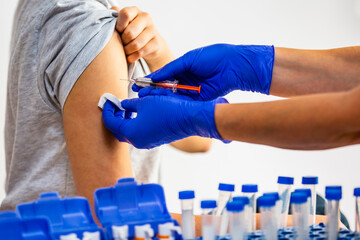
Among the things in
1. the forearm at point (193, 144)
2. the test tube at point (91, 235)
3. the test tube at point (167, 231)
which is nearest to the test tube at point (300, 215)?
the test tube at point (167, 231)

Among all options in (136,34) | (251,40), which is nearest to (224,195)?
(136,34)

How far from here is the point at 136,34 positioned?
136 cm

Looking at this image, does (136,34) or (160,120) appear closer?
(160,120)

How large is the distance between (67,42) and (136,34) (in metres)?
0.21

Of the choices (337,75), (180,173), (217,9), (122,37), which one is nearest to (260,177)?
(180,173)

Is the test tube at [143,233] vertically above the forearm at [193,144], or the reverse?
the test tube at [143,233]

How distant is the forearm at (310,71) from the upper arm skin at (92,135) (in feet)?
1.75

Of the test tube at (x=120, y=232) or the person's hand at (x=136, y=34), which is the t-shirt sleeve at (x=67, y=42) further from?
the test tube at (x=120, y=232)

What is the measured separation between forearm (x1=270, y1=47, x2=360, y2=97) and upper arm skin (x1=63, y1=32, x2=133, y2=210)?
53cm

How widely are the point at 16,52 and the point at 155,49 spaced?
0.45 metres

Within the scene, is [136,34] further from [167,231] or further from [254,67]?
[167,231]

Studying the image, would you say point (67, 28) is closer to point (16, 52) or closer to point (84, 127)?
point (16, 52)

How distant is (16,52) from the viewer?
54.4 inches

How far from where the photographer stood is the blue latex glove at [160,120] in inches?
41.6
